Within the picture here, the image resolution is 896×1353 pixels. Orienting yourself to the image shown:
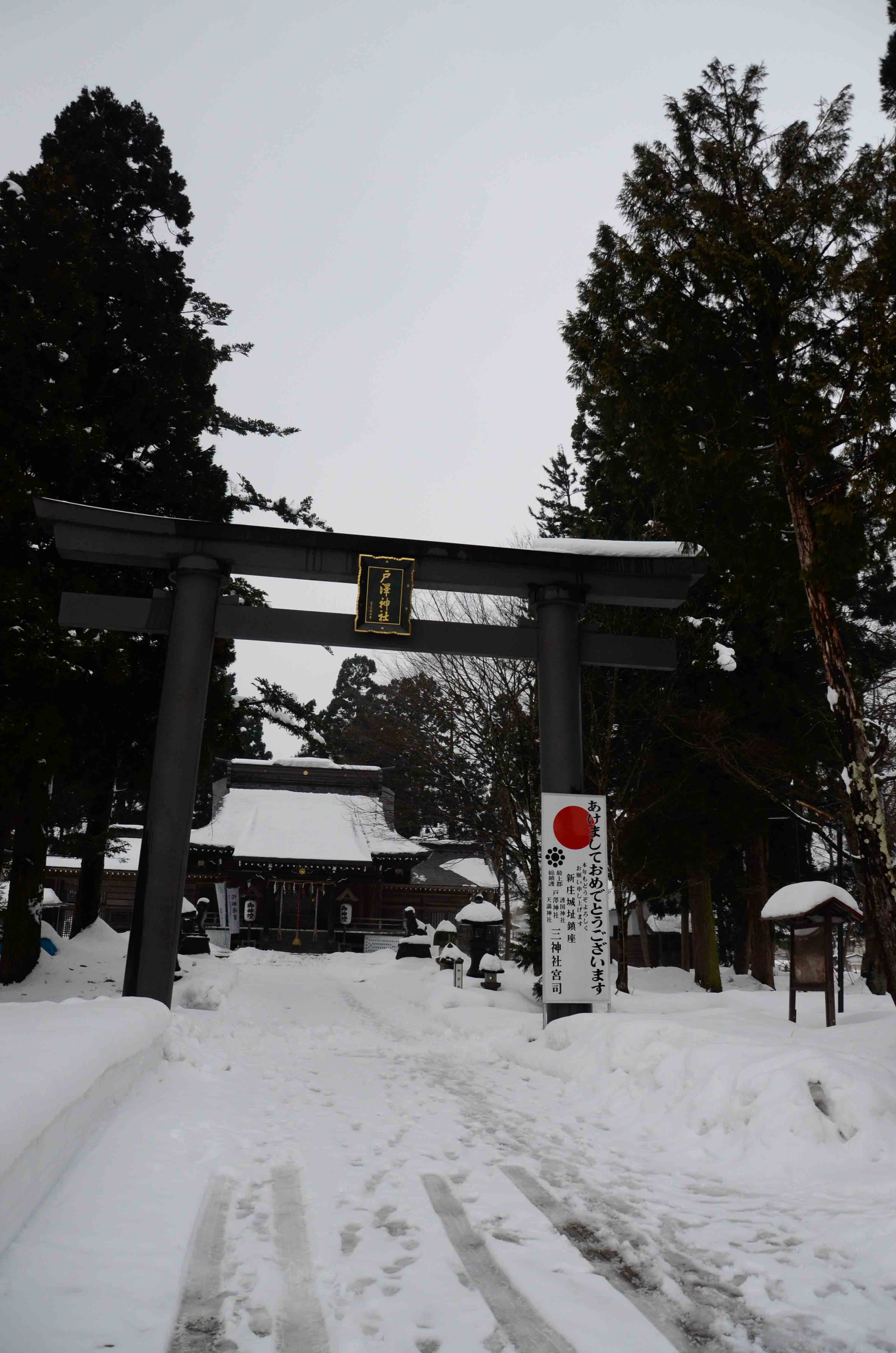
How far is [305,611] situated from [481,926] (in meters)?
9.73

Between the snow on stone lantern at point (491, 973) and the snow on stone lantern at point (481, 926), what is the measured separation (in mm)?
1678

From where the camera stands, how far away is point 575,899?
348 inches

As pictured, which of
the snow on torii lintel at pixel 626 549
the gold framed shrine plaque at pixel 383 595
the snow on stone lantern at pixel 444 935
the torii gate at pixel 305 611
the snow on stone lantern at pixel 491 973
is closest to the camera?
the torii gate at pixel 305 611

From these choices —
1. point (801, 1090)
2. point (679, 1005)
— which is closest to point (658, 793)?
point (679, 1005)

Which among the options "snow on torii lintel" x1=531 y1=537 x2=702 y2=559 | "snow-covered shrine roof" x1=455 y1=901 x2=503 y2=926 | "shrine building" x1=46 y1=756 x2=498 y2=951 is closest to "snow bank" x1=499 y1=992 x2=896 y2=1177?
"snow on torii lintel" x1=531 y1=537 x2=702 y2=559

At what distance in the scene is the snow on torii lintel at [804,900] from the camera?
9.08 m

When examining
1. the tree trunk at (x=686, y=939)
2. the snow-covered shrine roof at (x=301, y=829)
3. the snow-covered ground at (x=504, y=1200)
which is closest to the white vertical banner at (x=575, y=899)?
the snow-covered ground at (x=504, y=1200)

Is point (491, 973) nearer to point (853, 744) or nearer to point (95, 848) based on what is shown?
point (95, 848)

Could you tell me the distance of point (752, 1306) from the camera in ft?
8.85

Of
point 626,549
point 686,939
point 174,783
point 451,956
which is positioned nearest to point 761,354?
point 626,549

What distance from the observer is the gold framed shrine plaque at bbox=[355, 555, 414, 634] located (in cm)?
973

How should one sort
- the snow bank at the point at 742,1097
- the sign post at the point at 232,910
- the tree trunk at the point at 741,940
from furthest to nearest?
1. the sign post at the point at 232,910
2. the tree trunk at the point at 741,940
3. the snow bank at the point at 742,1097

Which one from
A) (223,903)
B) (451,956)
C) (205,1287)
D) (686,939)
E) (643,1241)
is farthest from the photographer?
(223,903)

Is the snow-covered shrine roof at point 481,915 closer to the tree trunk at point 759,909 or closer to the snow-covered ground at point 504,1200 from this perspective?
the tree trunk at point 759,909
